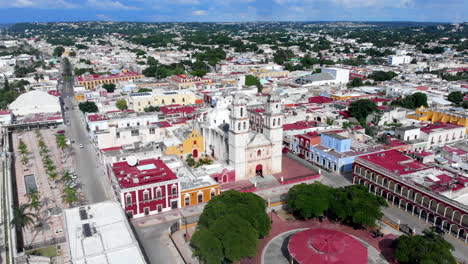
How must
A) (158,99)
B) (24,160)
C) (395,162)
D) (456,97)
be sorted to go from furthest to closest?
(456,97) < (158,99) < (24,160) < (395,162)

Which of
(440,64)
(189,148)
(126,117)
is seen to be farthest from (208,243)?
(440,64)

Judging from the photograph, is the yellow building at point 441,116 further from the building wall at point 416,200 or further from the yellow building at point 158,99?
the yellow building at point 158,99

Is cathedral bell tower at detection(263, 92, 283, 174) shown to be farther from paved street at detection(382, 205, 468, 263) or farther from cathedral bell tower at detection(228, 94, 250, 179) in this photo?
paved street at detection(382, 205, 468, 263)

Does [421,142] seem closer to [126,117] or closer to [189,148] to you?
[189,148]

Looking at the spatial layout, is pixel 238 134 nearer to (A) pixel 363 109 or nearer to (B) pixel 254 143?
(B) pixel 254 143

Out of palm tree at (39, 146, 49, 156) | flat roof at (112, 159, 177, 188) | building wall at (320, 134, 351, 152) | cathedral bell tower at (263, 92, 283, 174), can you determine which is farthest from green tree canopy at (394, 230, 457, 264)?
palm tree at (39, 146, 49, 156)

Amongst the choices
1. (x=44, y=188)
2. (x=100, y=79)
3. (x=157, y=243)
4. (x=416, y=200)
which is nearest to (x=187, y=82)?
(x=100, y=79)
